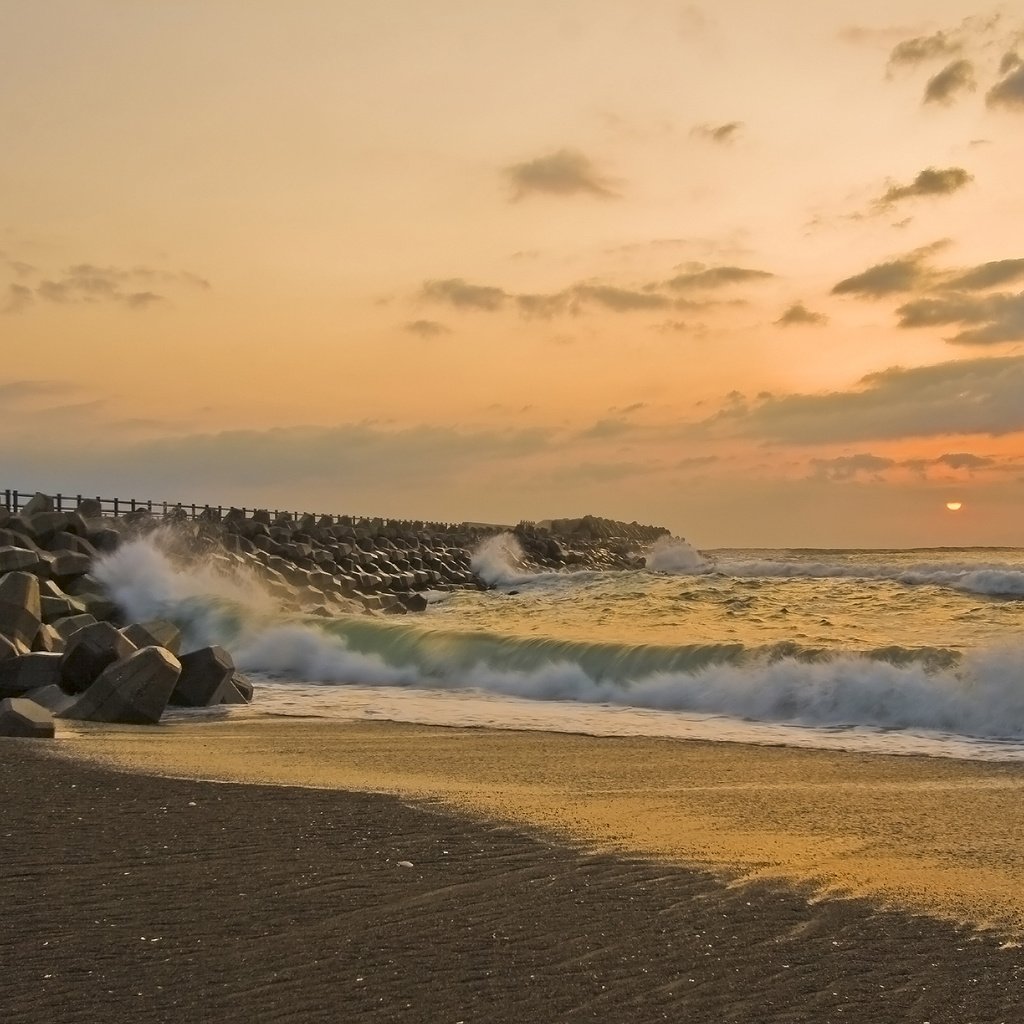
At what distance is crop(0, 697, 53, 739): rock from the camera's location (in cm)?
865

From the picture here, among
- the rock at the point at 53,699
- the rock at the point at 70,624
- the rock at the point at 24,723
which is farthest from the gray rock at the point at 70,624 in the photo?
the rock at the point at 24,723

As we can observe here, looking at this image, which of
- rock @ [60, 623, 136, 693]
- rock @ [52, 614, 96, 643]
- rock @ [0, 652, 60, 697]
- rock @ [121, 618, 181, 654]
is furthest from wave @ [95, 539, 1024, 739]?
rock @ [0, 652, 60, 697]

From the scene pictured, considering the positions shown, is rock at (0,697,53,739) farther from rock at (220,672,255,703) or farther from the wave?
the wave

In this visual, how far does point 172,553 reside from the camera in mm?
26359

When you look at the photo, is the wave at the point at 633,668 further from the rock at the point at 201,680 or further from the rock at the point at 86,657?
the rock at the point at 86,657

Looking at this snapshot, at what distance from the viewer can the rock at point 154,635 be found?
40.2 ft

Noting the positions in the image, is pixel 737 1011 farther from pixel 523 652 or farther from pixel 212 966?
pixel 523 652

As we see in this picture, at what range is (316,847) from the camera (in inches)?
201

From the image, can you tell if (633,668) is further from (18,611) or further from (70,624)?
(18,611)

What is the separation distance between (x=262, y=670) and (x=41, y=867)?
39.1ft

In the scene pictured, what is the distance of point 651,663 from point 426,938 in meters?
11.3

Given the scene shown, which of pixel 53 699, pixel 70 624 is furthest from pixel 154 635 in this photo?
pixel 70 624

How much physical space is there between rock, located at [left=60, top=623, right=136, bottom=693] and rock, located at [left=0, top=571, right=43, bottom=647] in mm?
1783

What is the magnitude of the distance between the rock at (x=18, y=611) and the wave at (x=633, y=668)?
358 cm
